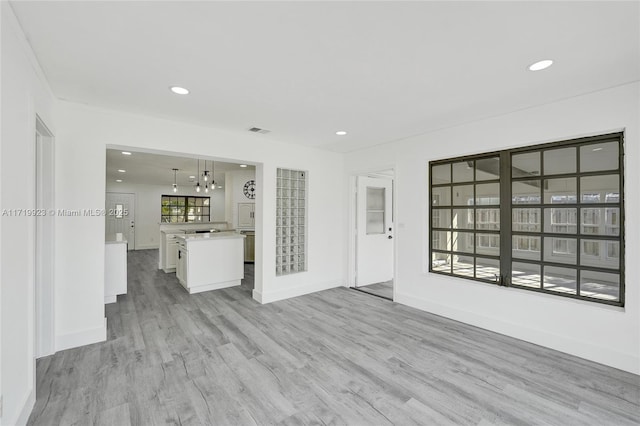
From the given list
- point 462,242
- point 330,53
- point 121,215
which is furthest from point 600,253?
point 121,215

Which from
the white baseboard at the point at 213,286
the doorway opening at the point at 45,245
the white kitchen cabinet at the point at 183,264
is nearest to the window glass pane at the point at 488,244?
the white baseboard at the point at 213,286

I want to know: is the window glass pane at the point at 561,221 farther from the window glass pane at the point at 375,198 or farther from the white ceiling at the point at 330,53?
the window glass pane at the point at 375,198

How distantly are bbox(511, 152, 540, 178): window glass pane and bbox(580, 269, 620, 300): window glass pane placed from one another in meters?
1.11

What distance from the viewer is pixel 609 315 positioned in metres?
2.54

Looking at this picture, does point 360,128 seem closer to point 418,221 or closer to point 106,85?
point 418,221

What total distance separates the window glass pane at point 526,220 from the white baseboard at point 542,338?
1055 millimetres

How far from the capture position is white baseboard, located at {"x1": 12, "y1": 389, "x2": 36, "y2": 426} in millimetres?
1705

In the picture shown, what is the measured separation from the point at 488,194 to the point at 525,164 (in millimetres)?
497

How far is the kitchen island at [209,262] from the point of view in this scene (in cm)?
475

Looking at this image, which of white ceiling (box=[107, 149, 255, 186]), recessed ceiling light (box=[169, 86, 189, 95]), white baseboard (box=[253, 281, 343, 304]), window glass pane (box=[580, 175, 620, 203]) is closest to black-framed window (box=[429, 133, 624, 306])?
window glass pane (box=[580, 175, 620, 203])

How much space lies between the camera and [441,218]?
12.9 feet

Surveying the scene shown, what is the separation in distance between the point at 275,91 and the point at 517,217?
2983 mm

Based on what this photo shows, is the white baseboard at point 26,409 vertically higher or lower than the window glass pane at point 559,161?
lower

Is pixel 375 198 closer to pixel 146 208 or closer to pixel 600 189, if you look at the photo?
pixel 600 189
